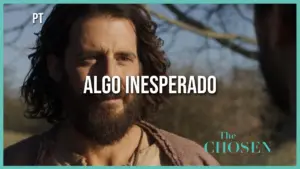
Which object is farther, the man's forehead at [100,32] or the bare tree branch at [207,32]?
the bare tree branch at [207,32]

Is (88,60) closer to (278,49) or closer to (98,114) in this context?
(98,114)

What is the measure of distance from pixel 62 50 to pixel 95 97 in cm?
47

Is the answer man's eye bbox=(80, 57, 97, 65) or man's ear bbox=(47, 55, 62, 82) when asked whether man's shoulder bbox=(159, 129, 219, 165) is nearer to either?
man's eye bbox=(80, 57, 97, 65)

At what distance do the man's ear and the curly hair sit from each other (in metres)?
0.03

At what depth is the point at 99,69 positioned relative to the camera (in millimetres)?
3904

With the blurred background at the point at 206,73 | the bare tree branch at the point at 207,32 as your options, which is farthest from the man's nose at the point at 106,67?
the bare tree branch at the point at 207,32

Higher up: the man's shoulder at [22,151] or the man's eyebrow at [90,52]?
the man's eyebrow at [90,52]

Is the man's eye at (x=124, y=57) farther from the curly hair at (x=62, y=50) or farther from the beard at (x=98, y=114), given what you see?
the beard at (x=98, y=114)

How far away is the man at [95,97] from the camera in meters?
3.93

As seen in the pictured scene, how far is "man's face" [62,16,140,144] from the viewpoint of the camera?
12.8 feet

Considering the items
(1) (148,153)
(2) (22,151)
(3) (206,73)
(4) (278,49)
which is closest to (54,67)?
(2) (22,151)

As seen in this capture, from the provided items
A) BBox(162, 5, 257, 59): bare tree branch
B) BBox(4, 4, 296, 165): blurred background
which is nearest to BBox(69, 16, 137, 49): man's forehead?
BBox(4, 4, 296, 165): blurred background

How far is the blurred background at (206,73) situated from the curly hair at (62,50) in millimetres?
64

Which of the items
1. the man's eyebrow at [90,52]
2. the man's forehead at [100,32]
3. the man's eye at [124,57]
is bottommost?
the man's eye at [124,57]
